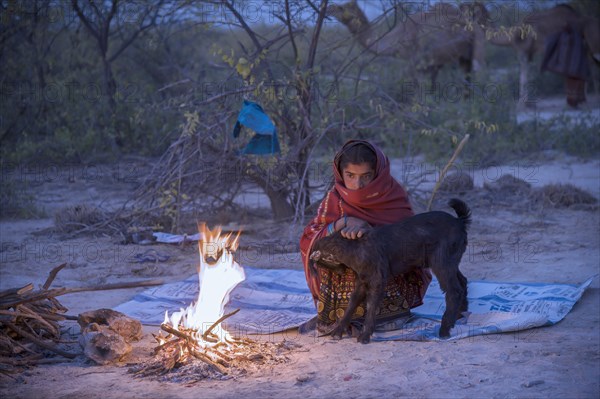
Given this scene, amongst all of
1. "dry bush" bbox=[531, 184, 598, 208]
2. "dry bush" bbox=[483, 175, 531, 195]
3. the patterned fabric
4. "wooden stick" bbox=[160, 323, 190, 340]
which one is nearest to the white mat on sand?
the patterned fabric

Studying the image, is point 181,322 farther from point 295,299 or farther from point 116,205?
point 116,205

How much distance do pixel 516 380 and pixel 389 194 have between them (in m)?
1.39

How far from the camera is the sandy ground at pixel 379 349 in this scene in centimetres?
329

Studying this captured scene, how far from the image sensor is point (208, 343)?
148 inches

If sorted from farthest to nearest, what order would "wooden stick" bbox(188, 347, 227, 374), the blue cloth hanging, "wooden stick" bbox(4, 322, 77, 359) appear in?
the blue cloth hanging → "wooden stick" bbox(4, 322, 77, 359) → "wooden stick" bbox(188, 347, 227, 374)

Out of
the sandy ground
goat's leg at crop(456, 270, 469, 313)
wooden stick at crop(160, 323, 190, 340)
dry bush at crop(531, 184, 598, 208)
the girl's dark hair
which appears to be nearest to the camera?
the sandy ground

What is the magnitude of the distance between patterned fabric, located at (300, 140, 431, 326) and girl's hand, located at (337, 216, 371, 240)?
120 mm

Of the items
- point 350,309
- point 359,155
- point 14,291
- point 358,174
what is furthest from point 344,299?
point 14,291

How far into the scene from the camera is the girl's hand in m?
4.02

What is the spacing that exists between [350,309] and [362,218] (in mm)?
553

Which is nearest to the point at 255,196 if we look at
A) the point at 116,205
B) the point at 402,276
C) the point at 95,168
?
the point at 116,205

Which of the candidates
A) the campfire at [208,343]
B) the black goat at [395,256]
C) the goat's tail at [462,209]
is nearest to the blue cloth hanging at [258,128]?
the campfire at [208,343]

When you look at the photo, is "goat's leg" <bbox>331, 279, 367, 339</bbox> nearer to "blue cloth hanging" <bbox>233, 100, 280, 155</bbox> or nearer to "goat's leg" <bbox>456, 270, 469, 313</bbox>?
"goat's leg" <bbox>456, 270, 469, 313</bbox>

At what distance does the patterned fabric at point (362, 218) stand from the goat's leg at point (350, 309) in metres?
0.12
